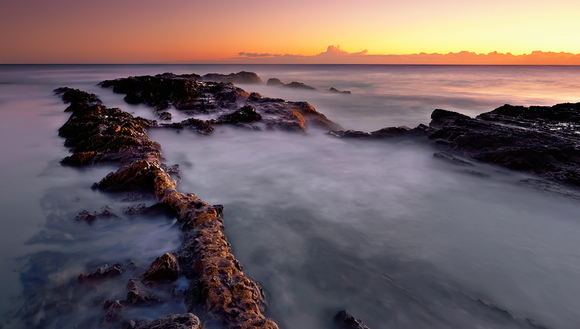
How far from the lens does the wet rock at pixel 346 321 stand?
9.50ft

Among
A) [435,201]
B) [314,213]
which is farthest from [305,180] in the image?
[435,201]

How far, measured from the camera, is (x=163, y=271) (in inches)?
127

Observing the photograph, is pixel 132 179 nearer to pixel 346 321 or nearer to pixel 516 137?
pixel 346 321

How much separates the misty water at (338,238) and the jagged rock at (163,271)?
0.51 feet

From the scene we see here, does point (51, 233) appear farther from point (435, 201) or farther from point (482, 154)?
point (482, 154)

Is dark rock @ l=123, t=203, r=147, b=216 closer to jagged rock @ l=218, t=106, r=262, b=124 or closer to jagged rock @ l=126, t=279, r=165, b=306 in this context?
jagged rock @ l=126, t=279, r=165, b=306

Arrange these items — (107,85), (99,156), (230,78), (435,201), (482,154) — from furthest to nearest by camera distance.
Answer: (230,78)
(107,85)
(482,154)
(99,156)
(435,201)

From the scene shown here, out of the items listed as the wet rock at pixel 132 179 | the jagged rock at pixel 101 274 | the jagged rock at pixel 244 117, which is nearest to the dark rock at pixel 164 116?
the jagged rock at pixel 244 117

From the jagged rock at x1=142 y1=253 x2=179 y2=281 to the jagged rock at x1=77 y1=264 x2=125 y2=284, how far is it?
0.38 meters

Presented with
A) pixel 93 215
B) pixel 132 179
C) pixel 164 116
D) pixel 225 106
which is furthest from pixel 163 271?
pixel 225 106

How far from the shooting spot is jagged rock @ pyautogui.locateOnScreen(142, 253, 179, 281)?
323 cm

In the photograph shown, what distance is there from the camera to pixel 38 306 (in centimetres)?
300

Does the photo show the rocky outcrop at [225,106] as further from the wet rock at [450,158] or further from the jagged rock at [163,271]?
the jagged rock at [163,271]

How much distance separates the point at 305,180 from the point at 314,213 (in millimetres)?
1640
